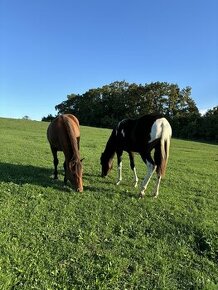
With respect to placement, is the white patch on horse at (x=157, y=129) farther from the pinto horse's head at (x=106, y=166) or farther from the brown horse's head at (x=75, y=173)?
the pinto horse's head at (x=106, y=166)

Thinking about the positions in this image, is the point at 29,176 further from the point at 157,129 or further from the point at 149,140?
the point at 157,129

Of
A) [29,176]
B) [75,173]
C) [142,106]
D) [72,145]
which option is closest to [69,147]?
[72,145]

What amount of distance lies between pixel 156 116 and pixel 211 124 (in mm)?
42496

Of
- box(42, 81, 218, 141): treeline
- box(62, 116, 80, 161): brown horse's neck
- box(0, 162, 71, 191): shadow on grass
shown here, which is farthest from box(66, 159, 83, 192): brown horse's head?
box(42, 81, 218, 141): treeline

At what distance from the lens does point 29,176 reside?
1016 centimetres

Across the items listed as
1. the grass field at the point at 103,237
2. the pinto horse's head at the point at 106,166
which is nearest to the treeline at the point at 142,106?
the pinto horse's head at the point at 106,166

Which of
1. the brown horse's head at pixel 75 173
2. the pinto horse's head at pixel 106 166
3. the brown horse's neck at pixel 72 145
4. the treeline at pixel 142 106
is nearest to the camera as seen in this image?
the brown horse's head at pixel 75 173

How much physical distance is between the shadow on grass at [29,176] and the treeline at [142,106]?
41.6m

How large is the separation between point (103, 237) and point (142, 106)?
62.0m

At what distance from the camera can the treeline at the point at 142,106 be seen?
5212 cm

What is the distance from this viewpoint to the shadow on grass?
924 cm

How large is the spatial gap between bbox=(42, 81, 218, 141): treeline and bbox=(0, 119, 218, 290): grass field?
43.2 metres

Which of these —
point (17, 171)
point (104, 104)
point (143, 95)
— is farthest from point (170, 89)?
point (17, 171)

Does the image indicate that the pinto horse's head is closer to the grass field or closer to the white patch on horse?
the grass field
